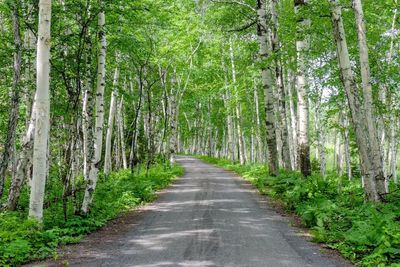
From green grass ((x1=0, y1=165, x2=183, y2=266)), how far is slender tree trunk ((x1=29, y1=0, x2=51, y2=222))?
471 mm

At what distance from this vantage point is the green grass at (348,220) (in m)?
6.43

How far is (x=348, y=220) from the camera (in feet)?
28.0

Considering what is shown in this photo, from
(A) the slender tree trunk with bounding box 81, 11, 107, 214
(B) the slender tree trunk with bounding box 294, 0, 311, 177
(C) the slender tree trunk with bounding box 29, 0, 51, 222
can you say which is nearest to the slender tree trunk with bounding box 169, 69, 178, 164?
(B) the slender tree trunk with bounding box 294, 0, 311, 177

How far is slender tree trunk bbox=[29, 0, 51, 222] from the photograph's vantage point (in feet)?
25.8

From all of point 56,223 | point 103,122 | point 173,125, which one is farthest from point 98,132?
point 173,125

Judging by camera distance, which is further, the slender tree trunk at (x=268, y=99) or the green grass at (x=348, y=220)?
the slender tree trunk at (x=268, y=99)

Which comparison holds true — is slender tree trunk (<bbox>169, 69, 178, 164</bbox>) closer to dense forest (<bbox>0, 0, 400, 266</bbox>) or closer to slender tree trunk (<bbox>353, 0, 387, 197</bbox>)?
dense forest (<bbox>0, 0, 400, 266</bbox>)

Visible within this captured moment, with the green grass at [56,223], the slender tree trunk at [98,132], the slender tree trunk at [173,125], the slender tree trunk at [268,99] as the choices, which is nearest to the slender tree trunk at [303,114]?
the slender tree trunk at [268,99]

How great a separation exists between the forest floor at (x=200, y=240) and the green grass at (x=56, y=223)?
334 mm

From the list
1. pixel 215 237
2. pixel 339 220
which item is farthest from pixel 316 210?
pixel 215 237

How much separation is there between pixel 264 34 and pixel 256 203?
Result: 7637 millimetres

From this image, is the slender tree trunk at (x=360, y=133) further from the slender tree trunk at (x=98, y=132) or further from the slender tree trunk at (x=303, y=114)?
the slender tree trunk at (x=98, y=132)

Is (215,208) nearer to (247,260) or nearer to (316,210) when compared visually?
(316,210)

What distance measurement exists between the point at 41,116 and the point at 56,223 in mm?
2842
